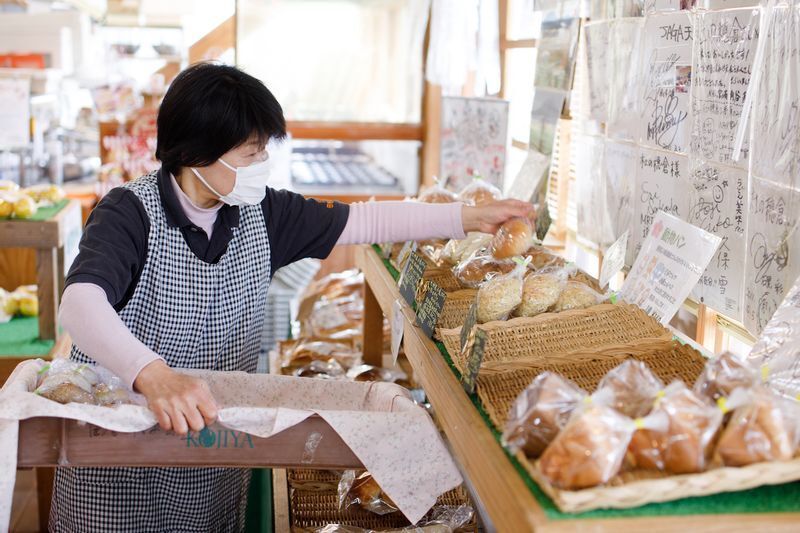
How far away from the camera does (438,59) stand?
4.21 m

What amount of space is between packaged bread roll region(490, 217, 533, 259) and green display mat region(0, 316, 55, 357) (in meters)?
1.95

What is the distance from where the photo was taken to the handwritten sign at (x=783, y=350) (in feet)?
4.60

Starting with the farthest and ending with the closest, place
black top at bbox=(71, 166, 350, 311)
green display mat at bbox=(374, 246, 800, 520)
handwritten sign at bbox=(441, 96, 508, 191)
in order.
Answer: handwritten sign at bbox=(441, 96, 508, 191) < black top at bbox=(71, 166, 350, 311) < green display mat at bbox=(374, 246, 800, 520)

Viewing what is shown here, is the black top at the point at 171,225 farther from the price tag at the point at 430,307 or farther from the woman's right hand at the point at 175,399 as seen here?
the price tag at the point at 430,307

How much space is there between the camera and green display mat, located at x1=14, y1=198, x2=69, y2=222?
10.7ft

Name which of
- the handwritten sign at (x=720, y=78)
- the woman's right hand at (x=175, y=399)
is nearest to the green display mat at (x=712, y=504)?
the woman's right hand at (x=175, y=399)

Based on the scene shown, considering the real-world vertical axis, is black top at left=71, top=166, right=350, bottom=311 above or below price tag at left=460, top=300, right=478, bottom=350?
above

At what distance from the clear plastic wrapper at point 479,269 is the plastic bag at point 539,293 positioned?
0.59 ft

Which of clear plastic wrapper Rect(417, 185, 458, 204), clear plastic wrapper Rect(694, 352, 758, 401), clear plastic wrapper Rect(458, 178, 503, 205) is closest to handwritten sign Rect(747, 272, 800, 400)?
clear plastic wrapper Rect(694, 352, 758, 401)

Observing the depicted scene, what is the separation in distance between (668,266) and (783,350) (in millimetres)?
458

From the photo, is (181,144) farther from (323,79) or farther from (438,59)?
(323,79)

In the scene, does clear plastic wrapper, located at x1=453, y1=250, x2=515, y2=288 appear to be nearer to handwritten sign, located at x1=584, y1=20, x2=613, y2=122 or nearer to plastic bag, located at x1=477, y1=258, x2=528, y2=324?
plastic bag, located at x1=477, y1=258, x2=528, y2=324

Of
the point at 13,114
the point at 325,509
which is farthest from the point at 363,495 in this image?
the point at 13,114

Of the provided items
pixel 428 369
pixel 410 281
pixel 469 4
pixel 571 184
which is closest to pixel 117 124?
pixel 469 4
